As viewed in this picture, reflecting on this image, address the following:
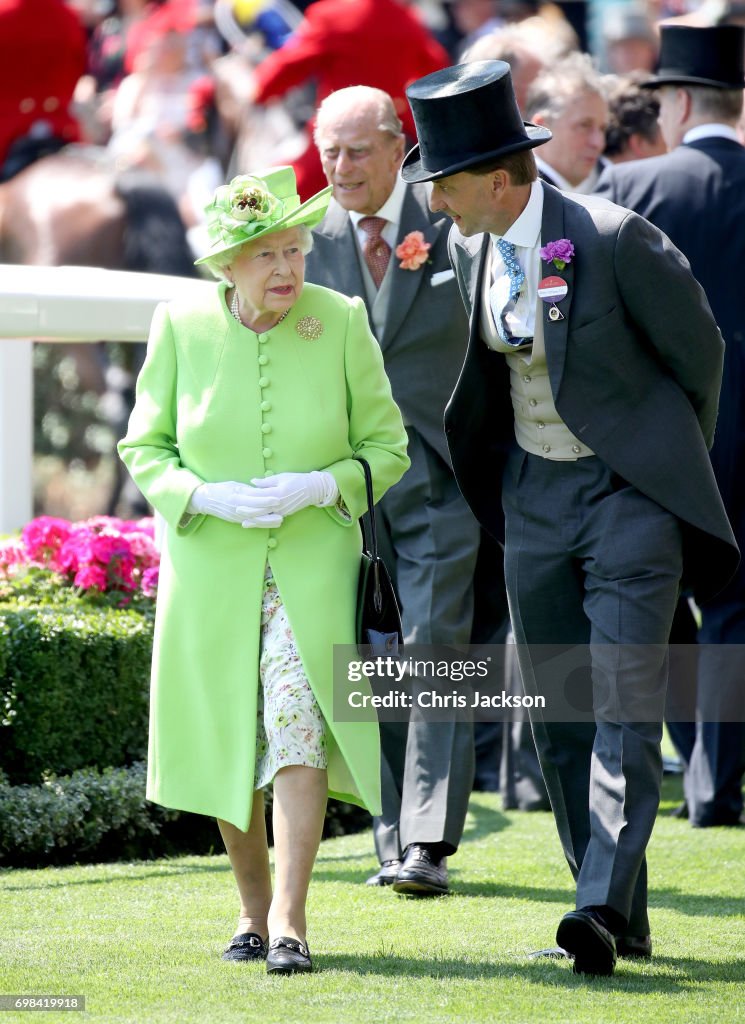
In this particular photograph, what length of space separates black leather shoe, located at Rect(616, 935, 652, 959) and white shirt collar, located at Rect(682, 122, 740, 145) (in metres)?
3.21

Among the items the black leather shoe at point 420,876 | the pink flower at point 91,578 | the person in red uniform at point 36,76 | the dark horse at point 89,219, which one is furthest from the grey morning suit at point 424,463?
the dark horse at point 89,219

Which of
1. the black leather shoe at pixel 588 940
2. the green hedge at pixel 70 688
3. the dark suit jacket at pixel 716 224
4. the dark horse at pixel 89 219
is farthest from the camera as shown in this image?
the dark horse at pixel 89 219

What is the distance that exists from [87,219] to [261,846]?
29.9 ft

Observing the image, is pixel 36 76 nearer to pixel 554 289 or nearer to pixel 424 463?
pixel 424 463

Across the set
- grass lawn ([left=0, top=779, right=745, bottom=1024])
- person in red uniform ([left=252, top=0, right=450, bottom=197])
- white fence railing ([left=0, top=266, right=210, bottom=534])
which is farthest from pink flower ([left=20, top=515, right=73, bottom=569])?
person in red uniform ([left=252, top=0, right=450, bottom=197])

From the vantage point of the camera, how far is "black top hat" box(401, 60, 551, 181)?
4.23m

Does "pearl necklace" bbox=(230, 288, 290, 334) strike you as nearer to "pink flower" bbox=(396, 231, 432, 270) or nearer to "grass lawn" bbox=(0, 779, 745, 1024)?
"pink flower" bbox=(396, 231, 432, 270)

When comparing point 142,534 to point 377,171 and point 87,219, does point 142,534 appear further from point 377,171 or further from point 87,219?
point 87,219

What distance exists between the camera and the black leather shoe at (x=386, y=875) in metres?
5.34

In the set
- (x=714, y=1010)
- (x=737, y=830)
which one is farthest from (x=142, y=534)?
(x=714, y=1010)

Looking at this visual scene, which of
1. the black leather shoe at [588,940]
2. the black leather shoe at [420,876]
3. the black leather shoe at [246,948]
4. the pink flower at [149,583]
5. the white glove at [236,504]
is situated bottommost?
the black leather shoe at [420,876]

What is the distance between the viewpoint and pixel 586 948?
4008 mm

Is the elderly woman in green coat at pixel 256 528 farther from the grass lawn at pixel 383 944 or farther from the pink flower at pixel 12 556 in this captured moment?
the pink flower at pixel 12 556

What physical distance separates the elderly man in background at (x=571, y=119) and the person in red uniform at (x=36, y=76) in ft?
→ 19.5
